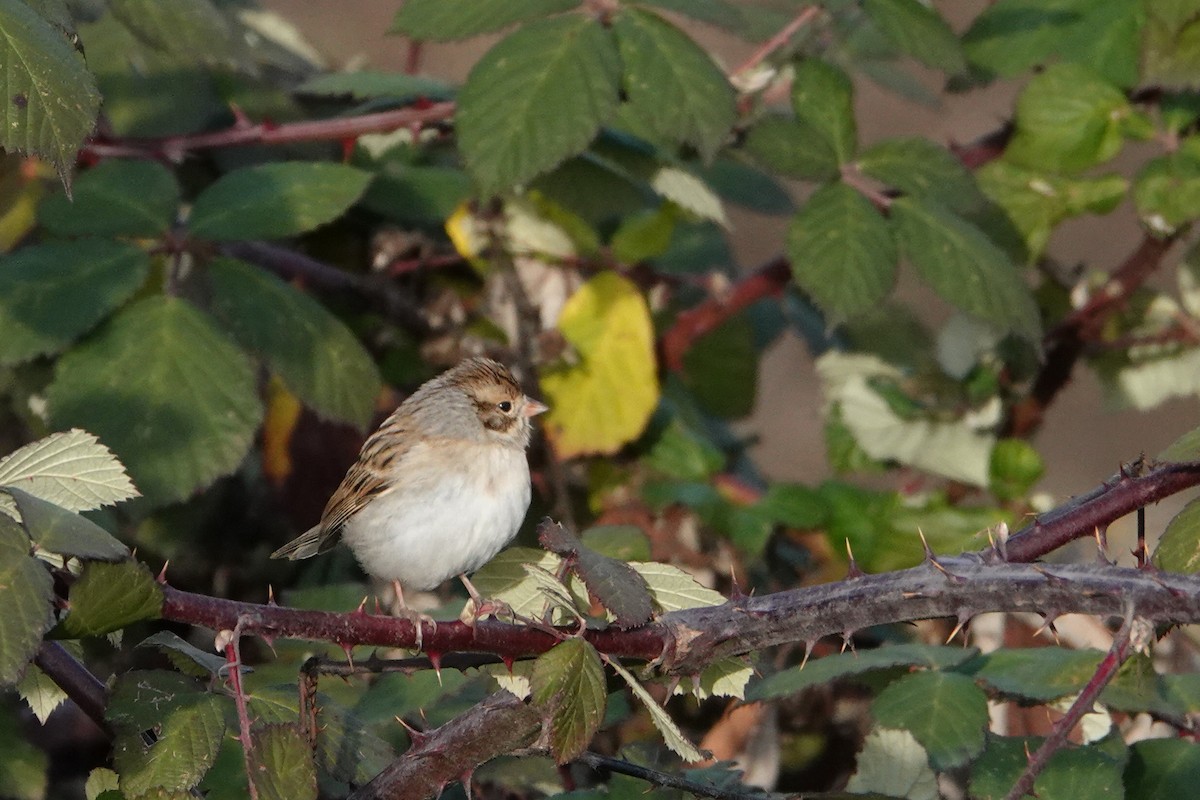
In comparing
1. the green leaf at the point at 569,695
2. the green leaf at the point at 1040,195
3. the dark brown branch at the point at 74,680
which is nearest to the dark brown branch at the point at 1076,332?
the green leaf at the point at 1040,195

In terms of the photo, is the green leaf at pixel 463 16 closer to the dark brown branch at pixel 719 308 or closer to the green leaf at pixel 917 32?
the green leaf at pixel 917 32

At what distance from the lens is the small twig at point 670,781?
2229 mm

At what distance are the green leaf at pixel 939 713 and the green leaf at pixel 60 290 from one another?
182cm

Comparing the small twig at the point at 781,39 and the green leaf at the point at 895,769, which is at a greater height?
the small twig at the point at 781,39

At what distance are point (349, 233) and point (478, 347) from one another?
2.10 feet

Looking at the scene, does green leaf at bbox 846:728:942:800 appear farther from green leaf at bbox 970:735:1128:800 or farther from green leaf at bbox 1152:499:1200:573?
green leaf at bbox 1152:499:1200:573

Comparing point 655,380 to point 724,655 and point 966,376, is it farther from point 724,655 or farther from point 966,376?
point 724,655

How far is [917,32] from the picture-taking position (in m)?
3.71

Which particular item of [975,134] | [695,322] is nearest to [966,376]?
[695,322]

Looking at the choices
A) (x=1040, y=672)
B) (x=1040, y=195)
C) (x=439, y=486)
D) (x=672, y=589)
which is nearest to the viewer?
(x=672, y=589)

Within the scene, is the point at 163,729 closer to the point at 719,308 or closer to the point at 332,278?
the point at 332,278

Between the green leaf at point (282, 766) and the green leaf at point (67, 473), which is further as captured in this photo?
the green leaf at point (67, 473)

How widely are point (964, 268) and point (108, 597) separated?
2.27 meters

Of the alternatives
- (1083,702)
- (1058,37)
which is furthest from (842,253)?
(1083,702)
